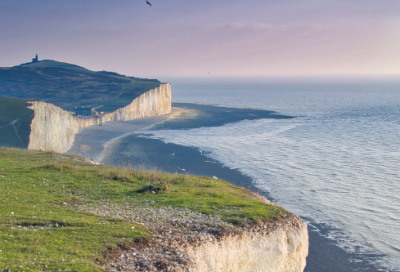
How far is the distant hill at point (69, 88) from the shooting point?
286 ft

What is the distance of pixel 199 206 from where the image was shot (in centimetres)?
1418

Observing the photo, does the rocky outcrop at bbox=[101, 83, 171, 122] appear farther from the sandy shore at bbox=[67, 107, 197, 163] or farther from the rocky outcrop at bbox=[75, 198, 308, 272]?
the rocky outcrop at bbox=[75, 198, 308, 272]

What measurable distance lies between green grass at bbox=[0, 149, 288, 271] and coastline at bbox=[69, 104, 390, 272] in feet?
11.6

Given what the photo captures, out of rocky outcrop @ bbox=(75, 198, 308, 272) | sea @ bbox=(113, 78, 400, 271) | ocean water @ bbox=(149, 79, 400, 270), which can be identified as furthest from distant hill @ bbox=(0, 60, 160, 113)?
rocky outcrop @ bbox=(75, 198, 308, 272)

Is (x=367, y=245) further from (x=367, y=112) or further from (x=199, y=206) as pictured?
(x=367, y=112)

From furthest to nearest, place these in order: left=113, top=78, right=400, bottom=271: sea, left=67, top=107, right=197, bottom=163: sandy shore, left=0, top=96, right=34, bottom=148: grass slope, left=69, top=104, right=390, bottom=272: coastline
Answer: left=67, top=107, right=197, bottom=163: sandy shore → left=0, top=96, right=34, bottom=148: grass slope → left=113, top=78, right=400, bottom=271: sea → left=69, top=104, right=390, bottom=272: coastline

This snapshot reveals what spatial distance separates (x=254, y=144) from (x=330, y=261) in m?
35.5

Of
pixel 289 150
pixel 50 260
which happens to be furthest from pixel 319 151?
pixel 50 260

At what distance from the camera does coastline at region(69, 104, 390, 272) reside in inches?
821

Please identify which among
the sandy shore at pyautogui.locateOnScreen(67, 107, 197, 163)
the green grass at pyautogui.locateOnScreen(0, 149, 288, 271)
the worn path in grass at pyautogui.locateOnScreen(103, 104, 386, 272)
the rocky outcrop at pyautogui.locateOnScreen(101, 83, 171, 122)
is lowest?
the worn path in grass at pyautogui.locateOnScreen(103, 104, 386, 272)

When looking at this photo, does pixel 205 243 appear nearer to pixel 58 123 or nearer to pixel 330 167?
pixel 330 167

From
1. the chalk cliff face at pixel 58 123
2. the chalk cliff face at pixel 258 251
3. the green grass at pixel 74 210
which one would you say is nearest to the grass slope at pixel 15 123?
the chalk cliff face at pixel 58 123

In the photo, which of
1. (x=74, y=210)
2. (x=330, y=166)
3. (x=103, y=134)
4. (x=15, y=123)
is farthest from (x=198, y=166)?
(x=74, y=210)

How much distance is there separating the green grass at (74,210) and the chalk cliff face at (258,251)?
2.75 feet
